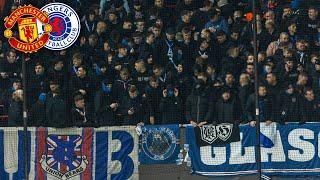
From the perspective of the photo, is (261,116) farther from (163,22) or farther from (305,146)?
(163,22)

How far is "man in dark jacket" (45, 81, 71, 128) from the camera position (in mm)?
13102

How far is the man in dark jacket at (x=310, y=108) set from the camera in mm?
12969

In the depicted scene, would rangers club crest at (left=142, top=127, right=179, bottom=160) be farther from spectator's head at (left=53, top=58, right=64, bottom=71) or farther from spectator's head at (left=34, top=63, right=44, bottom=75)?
spectator's head at (left=34, top=63, right=44, bottom=75)

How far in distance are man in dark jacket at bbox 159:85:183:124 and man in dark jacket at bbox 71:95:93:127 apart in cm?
121

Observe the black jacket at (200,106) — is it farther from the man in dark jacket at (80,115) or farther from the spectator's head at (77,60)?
the spectator's head at (77,60)

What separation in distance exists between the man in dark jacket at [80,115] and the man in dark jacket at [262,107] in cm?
262

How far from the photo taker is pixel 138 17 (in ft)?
51.1

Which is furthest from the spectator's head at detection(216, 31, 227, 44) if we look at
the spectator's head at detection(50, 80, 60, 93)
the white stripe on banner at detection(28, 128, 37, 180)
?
the white stripe on banner at detection(28, 128, 37, 180)

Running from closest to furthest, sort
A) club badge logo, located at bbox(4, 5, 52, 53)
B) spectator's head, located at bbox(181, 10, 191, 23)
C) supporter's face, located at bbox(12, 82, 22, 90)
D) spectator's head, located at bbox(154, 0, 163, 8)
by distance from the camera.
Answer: club badge logo, located at bbox(4, 5, 52, 53) < supporter's face, located at bbox(12, 82, 22, 90) < spectator's head, located at bbox(181, 10, 191, 23) < spectator's head, located at bbox(154, 0, 163, 8)

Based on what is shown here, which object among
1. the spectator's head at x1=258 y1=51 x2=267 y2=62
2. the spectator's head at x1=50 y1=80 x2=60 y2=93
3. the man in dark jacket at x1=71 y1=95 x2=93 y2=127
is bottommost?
the man in dark jacket at x1=71 y1=95 x2=93 y2=127

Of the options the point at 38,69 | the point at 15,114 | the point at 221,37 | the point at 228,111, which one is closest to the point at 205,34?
the point at 221,37

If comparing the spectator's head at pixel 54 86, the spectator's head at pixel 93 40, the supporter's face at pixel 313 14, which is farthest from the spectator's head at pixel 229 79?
the spectator's head at pixel 54 86

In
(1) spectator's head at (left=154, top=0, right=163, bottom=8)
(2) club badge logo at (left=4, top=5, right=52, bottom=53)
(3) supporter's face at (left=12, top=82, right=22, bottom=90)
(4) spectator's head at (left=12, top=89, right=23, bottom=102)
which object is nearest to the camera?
(2) club badge logo at (left=4, top=5, right=52, bottom=53)

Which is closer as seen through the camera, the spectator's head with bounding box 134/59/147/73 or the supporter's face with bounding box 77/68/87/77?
the supporter's face with bounding box 77/68/87/77
